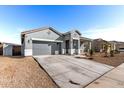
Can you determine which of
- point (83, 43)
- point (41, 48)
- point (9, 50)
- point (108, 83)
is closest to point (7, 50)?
point (9, 50)

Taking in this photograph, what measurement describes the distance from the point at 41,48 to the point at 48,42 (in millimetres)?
1515

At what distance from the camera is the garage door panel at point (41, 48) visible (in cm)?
1404

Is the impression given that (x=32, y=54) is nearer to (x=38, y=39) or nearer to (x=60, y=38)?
(x=38, y=39)

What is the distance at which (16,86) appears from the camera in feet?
14.4

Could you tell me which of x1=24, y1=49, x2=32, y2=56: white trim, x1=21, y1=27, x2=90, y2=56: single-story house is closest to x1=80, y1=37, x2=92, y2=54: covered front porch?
x1=21, y1=27, x2=90, y2=56: single-story house

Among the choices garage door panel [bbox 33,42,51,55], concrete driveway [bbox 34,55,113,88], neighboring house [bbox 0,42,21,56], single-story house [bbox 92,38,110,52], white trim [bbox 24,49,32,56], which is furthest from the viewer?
single-story house [bbox 92,38,110,52]

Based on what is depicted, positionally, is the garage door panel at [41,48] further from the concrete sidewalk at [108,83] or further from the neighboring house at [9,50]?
the concrete sidewalk at [108,83]

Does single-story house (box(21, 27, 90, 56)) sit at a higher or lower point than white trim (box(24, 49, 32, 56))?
higher

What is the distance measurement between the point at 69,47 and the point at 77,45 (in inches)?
81.8

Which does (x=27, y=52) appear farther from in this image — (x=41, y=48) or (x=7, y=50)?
(x=7, y=50)

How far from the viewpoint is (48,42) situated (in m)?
15.3

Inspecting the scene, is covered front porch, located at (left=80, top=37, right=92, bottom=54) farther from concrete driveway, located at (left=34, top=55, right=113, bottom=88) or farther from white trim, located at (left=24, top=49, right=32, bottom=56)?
concrete driveway, located at (left=34, top=55, right=113, bottom=88)

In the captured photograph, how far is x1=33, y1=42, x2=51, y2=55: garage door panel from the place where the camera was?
1404 centimetres

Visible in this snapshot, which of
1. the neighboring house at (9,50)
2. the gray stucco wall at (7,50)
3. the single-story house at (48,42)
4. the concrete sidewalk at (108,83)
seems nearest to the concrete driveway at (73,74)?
the concrete sidewalk at (108,83)
